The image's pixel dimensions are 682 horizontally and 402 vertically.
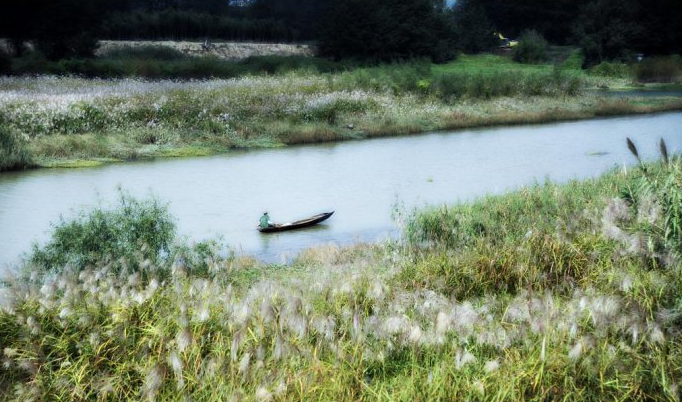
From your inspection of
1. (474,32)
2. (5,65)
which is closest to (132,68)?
(5,65)

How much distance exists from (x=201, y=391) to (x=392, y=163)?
1308cm

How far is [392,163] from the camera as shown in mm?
17406

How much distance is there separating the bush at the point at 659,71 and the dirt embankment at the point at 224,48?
64.4 feet

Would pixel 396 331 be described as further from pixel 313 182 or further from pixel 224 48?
pixel 224 48

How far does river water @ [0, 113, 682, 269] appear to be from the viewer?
11.2 m

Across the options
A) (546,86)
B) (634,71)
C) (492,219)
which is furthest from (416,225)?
(634,71)

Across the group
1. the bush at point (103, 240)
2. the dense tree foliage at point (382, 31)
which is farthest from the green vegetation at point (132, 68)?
the bush at point (103, 240)

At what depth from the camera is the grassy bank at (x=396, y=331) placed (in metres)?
4.46

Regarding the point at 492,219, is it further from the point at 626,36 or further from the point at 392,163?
the point at 626,36

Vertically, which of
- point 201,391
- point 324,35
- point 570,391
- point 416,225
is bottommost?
point 324,35

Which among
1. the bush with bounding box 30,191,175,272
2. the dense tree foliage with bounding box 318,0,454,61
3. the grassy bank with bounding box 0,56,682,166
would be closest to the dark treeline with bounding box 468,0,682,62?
the dense tree foliage with bounding box 318,0,454,61

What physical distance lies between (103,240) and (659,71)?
40348 mm

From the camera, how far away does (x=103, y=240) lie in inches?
327

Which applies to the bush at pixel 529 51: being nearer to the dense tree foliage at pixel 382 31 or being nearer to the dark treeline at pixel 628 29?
the dark treeline at pixel 628 29
